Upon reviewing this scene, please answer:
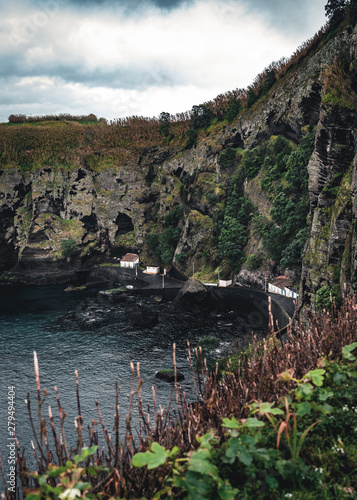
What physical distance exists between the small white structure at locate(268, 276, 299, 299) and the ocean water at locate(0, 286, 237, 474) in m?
12.4

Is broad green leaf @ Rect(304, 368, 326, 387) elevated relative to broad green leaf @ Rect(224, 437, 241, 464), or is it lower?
elevated

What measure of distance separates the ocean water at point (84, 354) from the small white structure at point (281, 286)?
40.6 feet

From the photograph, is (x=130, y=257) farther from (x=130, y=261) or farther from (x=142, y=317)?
(x=142, y=317)

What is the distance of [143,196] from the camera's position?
111375mm

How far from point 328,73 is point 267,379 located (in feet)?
147

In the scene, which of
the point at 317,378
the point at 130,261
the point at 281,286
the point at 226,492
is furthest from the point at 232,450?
the point at 130,261

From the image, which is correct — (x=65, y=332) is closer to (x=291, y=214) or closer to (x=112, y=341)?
(x=112, y=341)

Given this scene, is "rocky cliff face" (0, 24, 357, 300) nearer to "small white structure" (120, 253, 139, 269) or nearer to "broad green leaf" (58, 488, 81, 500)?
"small white structure" (120, 253, 139, 269)

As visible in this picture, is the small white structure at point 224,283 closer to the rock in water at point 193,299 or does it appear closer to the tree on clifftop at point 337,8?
the rock in water at point 193,299

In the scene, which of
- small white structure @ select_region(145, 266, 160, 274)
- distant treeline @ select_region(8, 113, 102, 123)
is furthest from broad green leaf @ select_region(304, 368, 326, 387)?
distant treeline @ select_region(8, 113, 102, 123)

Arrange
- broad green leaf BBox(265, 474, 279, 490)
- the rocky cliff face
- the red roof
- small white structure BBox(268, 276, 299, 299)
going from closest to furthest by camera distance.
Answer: broad green leaf BBox(265, 474, 279, 490) → small white structure BBox(268, 276, 299, 299) → the rocky cliff face → the red roof

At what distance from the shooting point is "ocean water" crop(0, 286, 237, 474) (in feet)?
115

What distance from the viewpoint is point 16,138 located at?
387 feet

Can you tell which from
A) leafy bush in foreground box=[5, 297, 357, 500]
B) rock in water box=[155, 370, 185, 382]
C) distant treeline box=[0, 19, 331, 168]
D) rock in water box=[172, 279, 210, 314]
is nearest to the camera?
leafy bush in foreground box=[5, 297, 357, 500]
